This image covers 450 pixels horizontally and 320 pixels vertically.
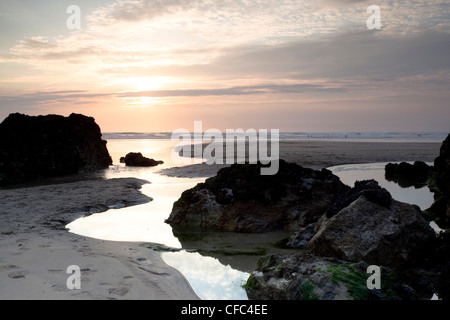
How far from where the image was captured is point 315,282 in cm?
603

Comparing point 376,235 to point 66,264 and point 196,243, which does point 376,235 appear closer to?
point 196,243

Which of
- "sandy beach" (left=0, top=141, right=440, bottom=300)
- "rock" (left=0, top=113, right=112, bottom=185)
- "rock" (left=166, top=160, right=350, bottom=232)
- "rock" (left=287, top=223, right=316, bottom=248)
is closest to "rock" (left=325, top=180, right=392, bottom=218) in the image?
"rock" (left=287, top=223, right=316, bottom=248)

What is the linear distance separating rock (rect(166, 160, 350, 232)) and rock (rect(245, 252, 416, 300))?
4126 mm

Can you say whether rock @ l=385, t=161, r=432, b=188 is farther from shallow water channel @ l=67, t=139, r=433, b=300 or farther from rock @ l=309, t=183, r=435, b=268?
rock @ l=309, t=183, r=435, b=268

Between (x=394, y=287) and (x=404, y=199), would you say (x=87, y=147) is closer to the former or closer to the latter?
(x=404, y=199)

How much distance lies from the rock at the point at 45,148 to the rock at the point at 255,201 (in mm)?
13078

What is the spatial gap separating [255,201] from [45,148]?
16955mm

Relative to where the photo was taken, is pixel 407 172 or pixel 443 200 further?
pixel 407 172

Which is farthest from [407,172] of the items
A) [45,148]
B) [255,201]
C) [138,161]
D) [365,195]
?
[45,148]

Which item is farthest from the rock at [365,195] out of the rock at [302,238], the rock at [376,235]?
the rock at [302,238]

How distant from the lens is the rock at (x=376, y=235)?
761 centimetres
